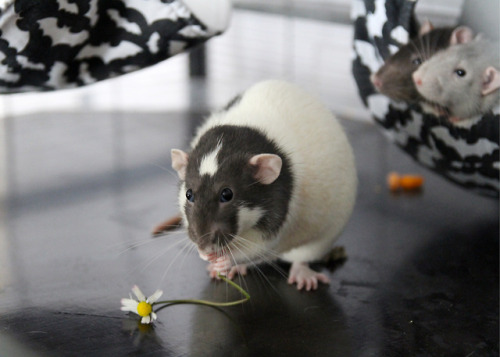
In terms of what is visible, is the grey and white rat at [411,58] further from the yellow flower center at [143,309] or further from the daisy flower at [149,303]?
the yellow flower center at [143,309]

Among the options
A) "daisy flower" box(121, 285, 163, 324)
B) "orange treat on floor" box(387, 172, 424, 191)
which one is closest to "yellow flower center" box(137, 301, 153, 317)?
"daisy flower" box(121, 285, 163, 324)

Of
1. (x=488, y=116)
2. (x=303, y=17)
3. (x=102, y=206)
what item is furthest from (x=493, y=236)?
(x=303, y=17)

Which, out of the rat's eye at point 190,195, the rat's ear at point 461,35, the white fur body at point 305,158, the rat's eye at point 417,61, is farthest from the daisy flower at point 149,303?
the rat's ear at point 461,35

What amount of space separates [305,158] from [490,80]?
585 mm

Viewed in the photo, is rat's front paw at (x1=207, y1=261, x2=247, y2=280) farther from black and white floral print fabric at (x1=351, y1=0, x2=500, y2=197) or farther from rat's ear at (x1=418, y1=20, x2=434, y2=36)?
A: rat's ear at (x1=418, y1=20, x2=434, y2=36)

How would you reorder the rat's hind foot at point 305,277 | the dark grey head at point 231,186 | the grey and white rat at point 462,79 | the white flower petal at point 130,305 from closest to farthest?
1. the dark grey head at point 231,186
2. the white flower petal at point 130,305
3. the rat's hind foot at point 305,277
4. the grey and white rat at point 462,79

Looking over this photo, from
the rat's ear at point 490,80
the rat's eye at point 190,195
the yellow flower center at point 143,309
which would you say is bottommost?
the yellow flower center at point 143,309

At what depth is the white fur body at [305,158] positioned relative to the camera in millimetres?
1763

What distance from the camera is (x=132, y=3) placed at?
1.99 meters

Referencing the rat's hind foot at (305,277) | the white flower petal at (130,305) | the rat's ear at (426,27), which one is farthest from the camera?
the rat's ear at (426,27)

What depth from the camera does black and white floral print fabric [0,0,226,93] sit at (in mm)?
1859

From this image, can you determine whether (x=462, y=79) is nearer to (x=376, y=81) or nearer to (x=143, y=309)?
(x=376, y=81)

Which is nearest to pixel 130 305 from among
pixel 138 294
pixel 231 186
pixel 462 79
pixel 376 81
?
pixel 138 294

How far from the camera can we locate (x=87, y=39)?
6.59 ft
